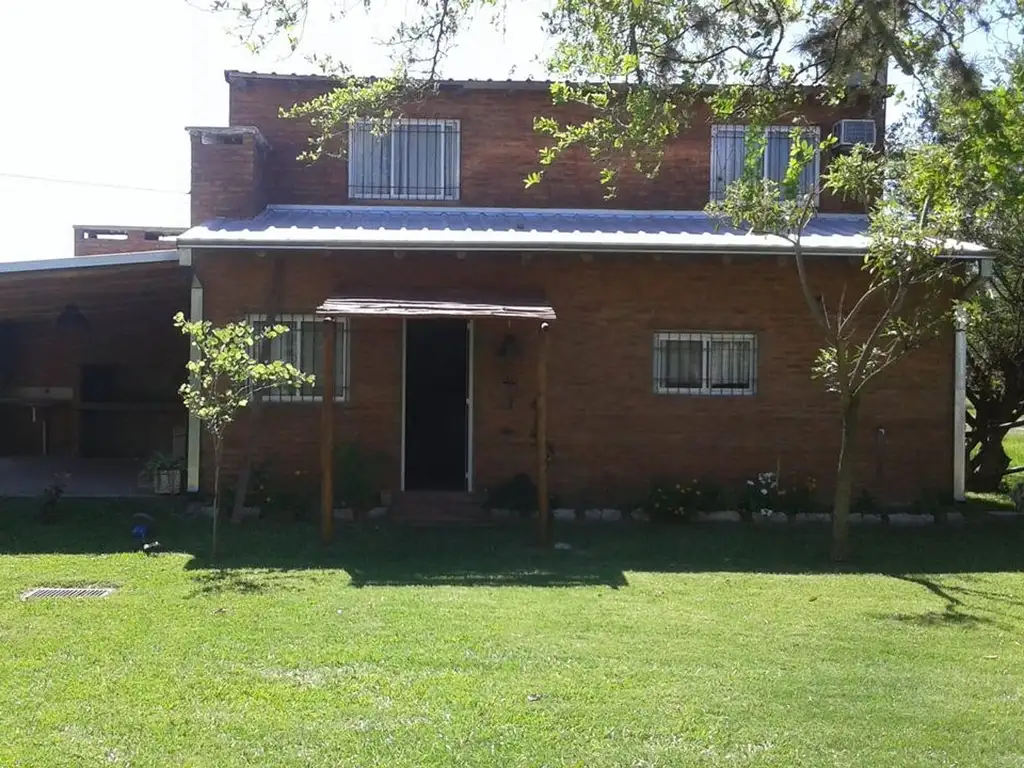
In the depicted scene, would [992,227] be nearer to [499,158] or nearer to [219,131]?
[499,158]

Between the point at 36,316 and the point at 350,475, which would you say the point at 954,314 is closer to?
the point at 350,475

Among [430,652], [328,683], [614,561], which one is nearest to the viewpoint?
[328,683]

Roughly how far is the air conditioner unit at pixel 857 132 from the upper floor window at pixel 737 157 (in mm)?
445

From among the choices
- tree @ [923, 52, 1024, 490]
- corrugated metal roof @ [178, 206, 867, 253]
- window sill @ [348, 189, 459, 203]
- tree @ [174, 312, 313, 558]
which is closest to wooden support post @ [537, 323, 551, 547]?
corrugated metal roof @ [178, 206, 867, 253]

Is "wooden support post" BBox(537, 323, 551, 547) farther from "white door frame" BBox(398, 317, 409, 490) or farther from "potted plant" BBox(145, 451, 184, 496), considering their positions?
"potted plant" BBox(145, 451, 184, 496)

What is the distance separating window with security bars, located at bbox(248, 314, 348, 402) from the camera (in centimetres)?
1292

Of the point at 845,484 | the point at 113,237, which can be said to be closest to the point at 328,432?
the point at 845,484

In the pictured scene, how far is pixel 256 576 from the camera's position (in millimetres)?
9242

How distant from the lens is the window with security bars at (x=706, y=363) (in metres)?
13.2

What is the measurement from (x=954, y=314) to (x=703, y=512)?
3.89m

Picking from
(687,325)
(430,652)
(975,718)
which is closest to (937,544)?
(687,325)

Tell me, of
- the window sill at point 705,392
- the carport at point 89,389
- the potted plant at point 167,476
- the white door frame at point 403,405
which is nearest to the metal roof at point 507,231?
the white door frame at point 403,405

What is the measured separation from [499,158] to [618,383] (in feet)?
14.1

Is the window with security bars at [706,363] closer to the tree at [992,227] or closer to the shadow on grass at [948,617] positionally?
the tree at [992,227]
